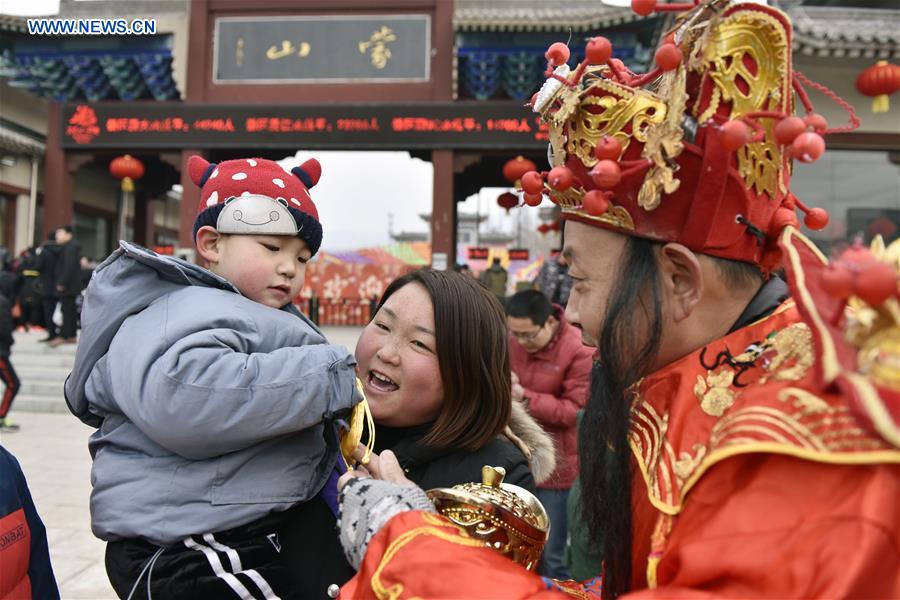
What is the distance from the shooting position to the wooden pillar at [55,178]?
11367mm

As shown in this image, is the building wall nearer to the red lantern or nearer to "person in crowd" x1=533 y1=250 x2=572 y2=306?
"person in crowd" x1=533 y1=250 x2=572 y2=306

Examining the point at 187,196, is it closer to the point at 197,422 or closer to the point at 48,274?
the point at 48,274

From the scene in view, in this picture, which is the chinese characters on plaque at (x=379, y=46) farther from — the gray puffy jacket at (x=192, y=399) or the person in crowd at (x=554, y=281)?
the gray puffy jacket at (x=192, y=399)

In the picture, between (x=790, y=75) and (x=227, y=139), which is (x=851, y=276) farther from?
(x=227, y=139)

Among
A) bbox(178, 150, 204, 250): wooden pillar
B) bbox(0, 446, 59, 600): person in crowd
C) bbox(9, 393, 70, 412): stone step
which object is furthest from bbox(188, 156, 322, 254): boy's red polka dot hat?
bbox(178, 150, 204, 250): wooden pillar

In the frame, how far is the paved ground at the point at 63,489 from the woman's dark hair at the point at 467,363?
2778 millimetres

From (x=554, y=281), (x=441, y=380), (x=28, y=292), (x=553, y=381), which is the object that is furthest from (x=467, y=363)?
(x=28, y=292)

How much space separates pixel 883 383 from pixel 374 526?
776mm

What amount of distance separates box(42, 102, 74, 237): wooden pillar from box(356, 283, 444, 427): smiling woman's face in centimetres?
1213

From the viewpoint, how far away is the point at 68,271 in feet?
29.9

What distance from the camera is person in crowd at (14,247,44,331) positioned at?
10.2 metres

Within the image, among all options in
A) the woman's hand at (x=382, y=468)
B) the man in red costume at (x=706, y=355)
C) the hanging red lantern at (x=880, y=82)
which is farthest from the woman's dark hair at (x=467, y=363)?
the hanging red lantern at (x=880, y=82)

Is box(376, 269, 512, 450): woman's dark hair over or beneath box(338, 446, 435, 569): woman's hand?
over

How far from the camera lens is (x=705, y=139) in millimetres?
1044
